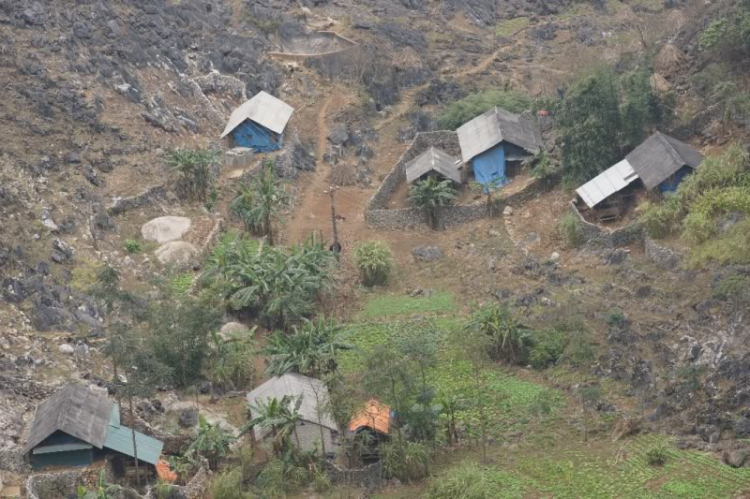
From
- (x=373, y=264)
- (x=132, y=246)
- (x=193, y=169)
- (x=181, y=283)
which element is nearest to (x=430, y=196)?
(x=373, y=264)

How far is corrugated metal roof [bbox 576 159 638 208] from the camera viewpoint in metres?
53.0

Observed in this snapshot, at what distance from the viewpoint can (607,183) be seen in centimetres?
5338

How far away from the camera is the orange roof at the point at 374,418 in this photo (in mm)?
39844

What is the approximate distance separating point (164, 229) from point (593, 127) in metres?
19.4

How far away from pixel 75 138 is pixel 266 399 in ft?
69.2

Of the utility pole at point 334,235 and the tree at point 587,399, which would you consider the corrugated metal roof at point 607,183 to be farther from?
the tree at point 587,399

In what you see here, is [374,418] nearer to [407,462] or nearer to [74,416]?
[407,462]

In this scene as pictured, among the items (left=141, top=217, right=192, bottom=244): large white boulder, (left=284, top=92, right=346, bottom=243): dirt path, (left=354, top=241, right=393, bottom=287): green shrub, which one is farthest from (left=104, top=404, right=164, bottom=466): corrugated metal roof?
(left=284, top=92, right=346, bottom=243): dirt path

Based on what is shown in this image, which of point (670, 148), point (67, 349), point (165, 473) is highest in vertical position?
point (670, 148)

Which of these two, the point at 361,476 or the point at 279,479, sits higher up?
the point at 279,479

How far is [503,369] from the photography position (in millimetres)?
45000

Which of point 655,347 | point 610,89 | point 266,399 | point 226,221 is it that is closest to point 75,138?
point 226,221

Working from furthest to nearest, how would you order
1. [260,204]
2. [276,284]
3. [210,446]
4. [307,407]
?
1. [260,204]
2. [276,284]
3. [307,407]
4. [210,446]

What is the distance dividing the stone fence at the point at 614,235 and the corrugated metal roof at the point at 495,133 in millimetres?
8542
